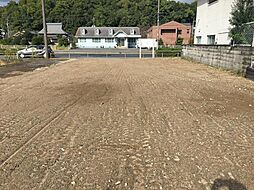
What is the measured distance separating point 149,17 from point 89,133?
8313 cm

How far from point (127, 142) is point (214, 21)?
20.1 m

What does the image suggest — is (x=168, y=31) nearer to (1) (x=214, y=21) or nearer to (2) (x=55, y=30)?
(2) (x=55, y=30)

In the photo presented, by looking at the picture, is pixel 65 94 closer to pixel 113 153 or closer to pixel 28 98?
pixel 28 98

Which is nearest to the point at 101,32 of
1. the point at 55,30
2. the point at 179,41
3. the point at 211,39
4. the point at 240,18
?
the point at 55,30

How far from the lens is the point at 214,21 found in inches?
795

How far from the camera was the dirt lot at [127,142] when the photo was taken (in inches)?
101

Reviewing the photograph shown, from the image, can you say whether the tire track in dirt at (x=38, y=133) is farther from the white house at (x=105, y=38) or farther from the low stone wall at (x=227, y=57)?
the white house at (x=105, y=38)

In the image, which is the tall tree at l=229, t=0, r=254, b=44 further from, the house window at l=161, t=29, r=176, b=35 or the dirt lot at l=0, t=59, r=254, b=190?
the house window at l=161, t=29, r=176, b=35

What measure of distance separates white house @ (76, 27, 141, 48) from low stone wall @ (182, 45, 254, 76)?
41109 mm

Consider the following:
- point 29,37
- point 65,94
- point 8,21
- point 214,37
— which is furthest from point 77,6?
point 65,94

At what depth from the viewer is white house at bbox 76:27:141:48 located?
56344 millimetres

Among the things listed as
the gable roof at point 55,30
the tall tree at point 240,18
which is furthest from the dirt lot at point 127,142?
the gable roof at point 55,30

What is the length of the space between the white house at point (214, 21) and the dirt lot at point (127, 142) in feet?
44.6

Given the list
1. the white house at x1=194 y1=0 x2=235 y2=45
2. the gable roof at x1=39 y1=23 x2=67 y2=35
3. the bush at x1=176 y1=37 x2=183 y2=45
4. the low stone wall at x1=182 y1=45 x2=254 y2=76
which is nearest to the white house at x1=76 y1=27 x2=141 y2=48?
the gable roof at x1=39 y1=23 x2=67 y2=35
